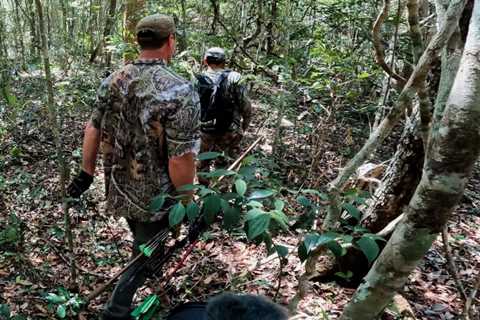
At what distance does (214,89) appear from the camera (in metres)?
4.87

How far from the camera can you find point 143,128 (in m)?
2.60

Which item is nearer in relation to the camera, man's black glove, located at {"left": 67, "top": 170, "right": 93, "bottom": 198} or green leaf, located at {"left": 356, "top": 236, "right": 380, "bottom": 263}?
green leaf, located at {"left": 356, "top": 236, "right": 380, "bottom": 263}

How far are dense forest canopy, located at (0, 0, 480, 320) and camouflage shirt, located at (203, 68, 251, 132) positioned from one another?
23.7 inches

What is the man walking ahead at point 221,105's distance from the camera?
4867 millimetres

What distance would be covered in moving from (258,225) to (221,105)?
324cm

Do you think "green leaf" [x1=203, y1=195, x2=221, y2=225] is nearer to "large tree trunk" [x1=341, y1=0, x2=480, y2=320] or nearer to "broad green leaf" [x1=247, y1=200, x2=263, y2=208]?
"broad green leaf" [x1=247, y1=200, x2=263, y2=208]

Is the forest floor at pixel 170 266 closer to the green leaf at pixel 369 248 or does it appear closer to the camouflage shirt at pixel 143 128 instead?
the green leaf at pixel 369 248

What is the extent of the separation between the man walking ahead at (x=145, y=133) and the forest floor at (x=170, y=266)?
75 cm

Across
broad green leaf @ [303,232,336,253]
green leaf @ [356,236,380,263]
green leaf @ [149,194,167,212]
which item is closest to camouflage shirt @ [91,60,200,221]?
green leaf @ [149,194,167,212]

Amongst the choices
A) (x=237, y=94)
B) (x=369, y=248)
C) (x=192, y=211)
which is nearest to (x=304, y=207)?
(x=369, y=248)

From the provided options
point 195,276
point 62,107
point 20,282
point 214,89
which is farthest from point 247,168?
point 62,107

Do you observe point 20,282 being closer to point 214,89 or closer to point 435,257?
point 214,89

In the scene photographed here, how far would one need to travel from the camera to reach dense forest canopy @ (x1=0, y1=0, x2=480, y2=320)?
5.59 ft

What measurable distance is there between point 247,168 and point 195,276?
1.79m
